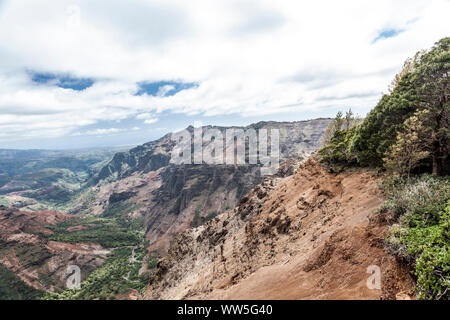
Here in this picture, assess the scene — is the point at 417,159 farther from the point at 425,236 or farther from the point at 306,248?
the point at 306,248

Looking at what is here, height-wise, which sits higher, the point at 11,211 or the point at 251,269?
the point at 251,269

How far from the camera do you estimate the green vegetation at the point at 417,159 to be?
7.49 metres

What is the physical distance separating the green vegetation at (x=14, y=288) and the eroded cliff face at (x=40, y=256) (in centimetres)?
166

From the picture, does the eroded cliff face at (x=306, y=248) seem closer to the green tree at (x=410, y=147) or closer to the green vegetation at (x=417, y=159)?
the green vegetation at (x=417, y=159)

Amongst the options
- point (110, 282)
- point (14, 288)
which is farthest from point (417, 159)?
point (14, 288)

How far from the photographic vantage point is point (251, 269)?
1928 cm

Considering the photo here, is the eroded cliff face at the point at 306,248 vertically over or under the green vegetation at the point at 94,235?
over

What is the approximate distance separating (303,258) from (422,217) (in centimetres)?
711

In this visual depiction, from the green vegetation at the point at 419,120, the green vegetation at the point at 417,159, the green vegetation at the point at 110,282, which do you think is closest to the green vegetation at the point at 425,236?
the green vegetation at the point at 417,159

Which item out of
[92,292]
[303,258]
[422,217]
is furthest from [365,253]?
[92,292]

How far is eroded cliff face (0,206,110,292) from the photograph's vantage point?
94.2m

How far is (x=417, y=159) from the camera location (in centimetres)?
1438

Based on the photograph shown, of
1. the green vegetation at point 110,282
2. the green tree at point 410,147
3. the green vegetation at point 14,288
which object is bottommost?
the green vegetation at point 110,282

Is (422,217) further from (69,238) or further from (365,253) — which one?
(69,238)
